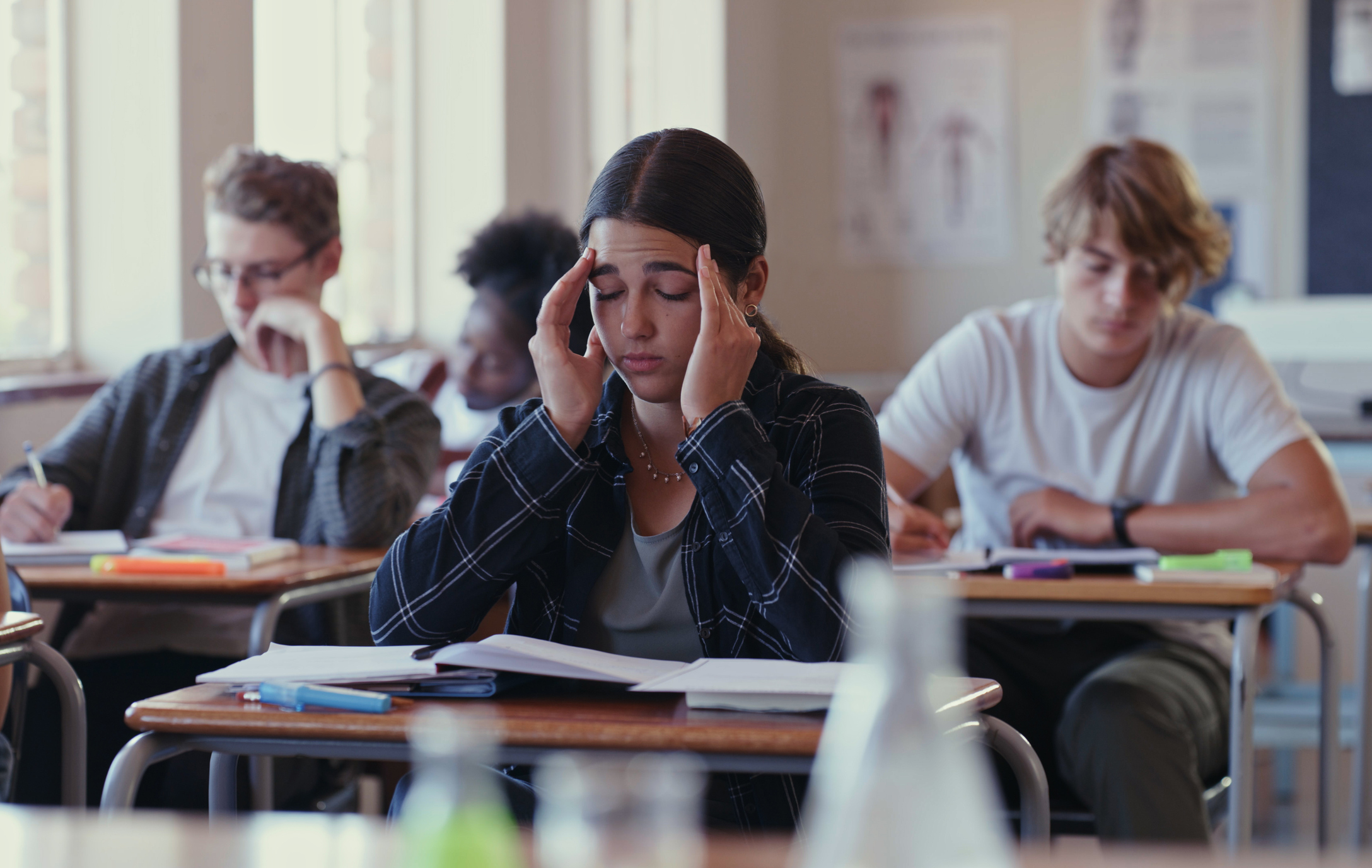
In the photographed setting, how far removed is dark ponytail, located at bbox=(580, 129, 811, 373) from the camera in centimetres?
153

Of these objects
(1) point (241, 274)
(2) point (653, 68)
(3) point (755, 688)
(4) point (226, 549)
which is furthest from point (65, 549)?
(2) point (653, 68)

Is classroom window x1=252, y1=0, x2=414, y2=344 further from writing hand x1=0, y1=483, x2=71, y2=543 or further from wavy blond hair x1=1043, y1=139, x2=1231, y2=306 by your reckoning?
wavy blond hair x1=1043, y1=139, x2=1231, y2=306

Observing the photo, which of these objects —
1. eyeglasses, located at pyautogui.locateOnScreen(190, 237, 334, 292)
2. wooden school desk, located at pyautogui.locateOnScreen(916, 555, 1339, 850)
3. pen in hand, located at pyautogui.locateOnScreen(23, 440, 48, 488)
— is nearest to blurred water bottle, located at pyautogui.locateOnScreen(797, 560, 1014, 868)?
wooden school desk, located at pyautogui.locateOnScreen(916, 555, 1339, 850)

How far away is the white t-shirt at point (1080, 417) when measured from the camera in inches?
97.5

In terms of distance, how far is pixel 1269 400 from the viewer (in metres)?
2.45

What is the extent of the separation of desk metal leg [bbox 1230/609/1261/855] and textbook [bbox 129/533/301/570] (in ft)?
4.48

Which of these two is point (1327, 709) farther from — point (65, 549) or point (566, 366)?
point (65, 549)

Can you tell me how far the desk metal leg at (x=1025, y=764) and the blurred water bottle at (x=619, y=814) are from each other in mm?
798

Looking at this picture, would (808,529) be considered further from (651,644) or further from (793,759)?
(793,759)

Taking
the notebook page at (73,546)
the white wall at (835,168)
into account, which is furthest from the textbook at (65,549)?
the white wall at (835,168)

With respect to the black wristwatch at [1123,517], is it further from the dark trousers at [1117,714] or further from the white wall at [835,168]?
the white wall at [835,168]

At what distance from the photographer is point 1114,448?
252 centimetres

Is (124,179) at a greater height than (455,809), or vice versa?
(124,179)

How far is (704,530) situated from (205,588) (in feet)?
2.83
